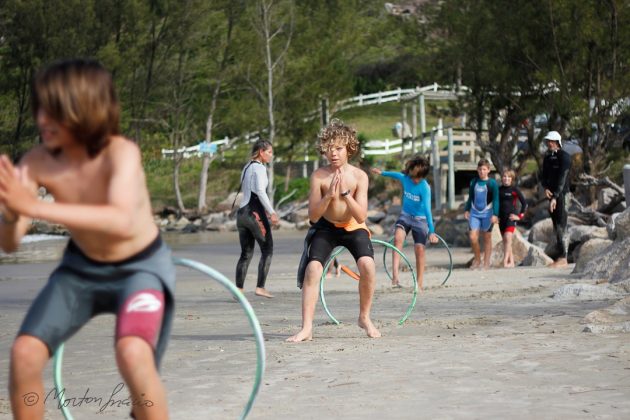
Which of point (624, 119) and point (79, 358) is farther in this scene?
point (624, 119)

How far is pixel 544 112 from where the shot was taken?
30.7 m

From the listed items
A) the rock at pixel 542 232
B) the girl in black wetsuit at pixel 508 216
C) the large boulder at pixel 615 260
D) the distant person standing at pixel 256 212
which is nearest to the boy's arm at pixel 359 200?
the distant person standing at pixel 256 212

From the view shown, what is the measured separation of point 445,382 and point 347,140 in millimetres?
2873

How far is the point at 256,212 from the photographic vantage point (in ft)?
45.9

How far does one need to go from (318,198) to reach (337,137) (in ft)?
1.63

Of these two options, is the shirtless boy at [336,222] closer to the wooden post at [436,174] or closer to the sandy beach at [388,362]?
the sandy beach at [388,362]

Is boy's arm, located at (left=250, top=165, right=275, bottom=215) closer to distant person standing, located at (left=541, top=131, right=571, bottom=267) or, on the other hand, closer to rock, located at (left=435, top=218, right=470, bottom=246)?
distant person standing, located at (left=541, top=131, right=571, bottom=267)

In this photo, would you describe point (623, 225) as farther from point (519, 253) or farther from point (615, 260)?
point (519, 253)

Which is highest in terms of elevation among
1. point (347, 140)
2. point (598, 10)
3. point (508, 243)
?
point (598, 10)

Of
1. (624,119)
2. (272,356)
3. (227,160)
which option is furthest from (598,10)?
(227,160)

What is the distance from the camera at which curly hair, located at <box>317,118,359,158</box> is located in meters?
9.48

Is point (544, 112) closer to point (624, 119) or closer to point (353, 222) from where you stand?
point (624, 119)

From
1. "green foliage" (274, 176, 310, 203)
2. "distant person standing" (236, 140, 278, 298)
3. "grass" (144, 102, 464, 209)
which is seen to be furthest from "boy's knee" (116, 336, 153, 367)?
"grass" (144, 102, 464, 209)

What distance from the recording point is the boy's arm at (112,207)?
425 cm
